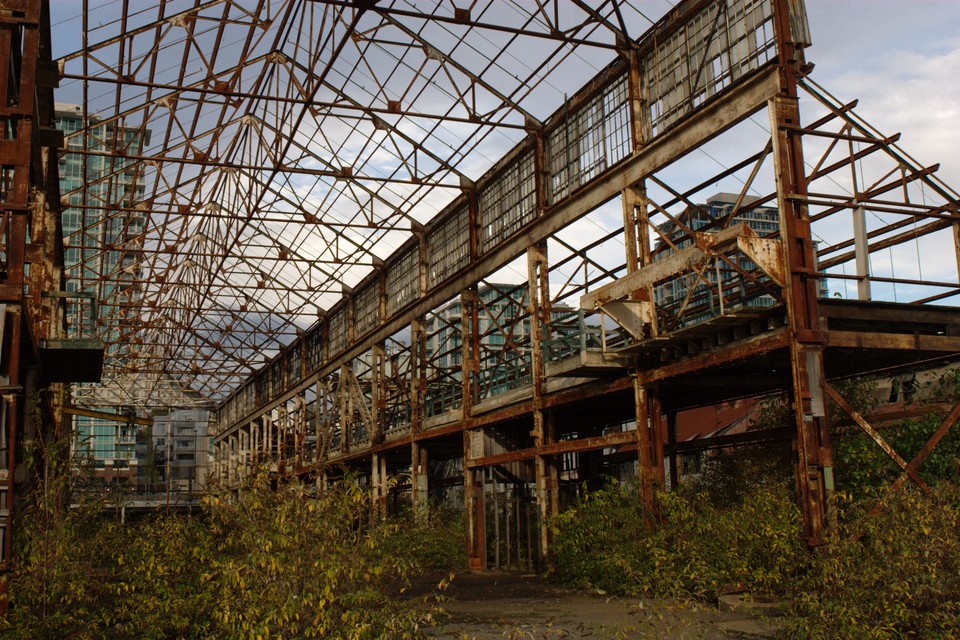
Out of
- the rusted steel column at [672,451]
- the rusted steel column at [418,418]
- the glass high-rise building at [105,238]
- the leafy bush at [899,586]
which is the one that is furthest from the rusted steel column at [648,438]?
the rusted steel column at [418,418]

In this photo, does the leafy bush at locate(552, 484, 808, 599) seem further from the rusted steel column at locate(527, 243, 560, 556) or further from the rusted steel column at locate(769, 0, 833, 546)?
the rusted steel column at locate(527, 243, 560, 556)

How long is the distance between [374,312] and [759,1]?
21549mm

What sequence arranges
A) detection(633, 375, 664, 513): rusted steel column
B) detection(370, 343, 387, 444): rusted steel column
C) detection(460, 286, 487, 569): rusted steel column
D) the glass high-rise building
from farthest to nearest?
detection(370, 343, 387, 444): rusted steel column < the glass high-rise building < detection(460, 286, 487, 569): rusted steel column < detection(633, 375, 664, 513): rusted steel column

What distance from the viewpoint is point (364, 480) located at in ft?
141

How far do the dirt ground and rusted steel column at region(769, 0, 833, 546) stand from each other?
6.58ft

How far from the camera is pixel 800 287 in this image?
1302 centimetres

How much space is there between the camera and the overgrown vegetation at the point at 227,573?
8.34 m

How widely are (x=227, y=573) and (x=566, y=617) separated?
6147 millimetres

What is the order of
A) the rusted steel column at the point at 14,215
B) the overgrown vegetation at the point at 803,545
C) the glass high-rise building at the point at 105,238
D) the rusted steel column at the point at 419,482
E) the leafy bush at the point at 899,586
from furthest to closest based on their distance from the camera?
the rusted steel column at the point at 419,482 → the glass high-rise building at the point at 105,238 → the rusted steel column at the point at 14,215 → the overgrown vegetation at the point at 803,545 → the leafy bush at the point at 899,586

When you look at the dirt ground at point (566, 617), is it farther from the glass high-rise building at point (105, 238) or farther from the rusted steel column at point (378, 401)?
the rusted steel column at point (378, 401)

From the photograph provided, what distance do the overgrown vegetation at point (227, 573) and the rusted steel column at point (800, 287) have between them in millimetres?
5487

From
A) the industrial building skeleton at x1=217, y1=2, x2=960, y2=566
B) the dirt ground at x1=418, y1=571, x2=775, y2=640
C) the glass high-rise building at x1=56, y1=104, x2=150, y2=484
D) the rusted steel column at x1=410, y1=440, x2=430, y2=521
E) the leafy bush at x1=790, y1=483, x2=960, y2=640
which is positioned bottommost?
the dirt ground at x1=418, y1=571, x2=775, y2=640

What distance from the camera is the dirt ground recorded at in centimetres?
945

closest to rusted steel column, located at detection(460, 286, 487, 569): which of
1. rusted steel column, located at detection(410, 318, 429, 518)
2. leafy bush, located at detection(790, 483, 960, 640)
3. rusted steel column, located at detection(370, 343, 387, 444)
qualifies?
rusted steel column, located at detection(410, 318, 429, 518)
